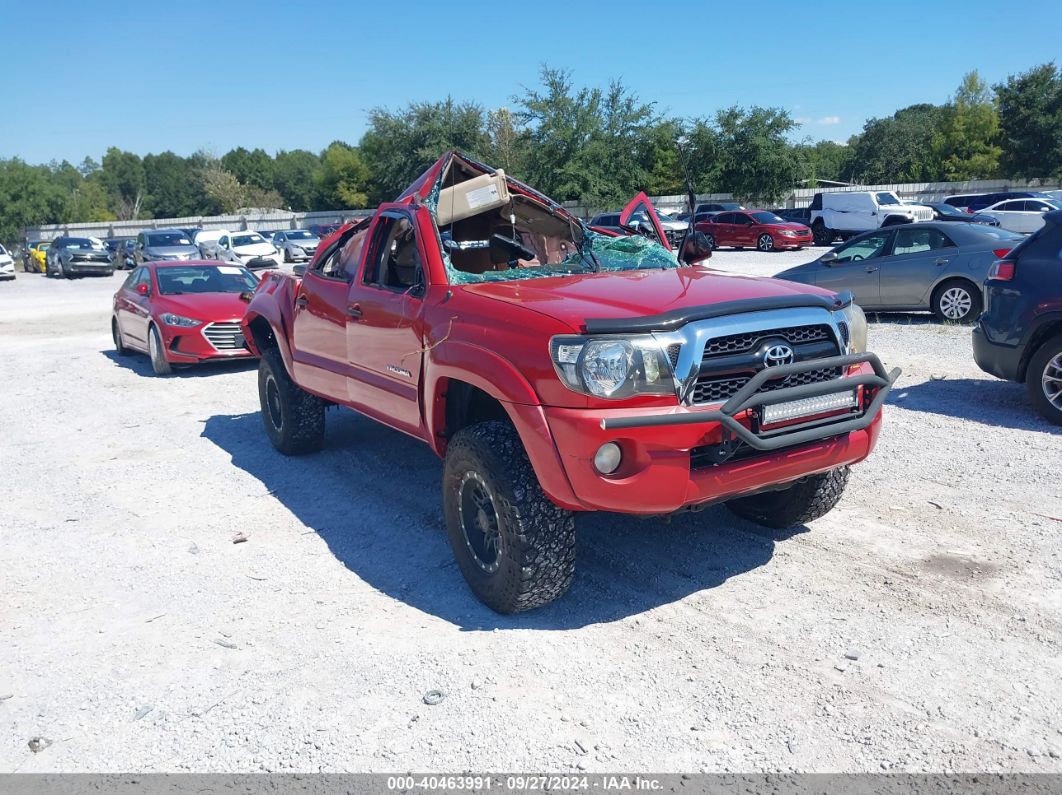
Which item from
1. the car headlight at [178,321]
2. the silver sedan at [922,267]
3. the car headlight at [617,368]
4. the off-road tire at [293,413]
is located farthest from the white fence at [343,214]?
the car headlight at [617,368]

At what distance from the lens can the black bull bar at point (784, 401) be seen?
3594mm

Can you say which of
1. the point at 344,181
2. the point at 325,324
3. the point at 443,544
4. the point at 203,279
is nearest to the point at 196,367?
the point at 203,279

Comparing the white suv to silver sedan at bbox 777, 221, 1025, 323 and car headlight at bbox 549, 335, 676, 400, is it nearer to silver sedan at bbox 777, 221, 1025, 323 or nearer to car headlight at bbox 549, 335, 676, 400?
silver sedan at bbox 777, 221, 1025, 323

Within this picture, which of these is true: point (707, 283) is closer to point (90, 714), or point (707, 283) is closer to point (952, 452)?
point (952, 452)

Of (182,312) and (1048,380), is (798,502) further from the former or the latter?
(182,312)

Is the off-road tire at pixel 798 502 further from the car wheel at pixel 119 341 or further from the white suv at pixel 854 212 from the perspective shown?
the white suv at pixel 854 212

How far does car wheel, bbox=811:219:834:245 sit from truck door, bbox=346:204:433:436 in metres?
30.6

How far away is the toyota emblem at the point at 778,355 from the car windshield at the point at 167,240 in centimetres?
3171

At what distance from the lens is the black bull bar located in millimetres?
3594

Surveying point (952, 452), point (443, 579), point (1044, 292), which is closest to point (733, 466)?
point (443, 579)

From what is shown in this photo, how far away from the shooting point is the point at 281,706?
138 inches

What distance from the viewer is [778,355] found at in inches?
154

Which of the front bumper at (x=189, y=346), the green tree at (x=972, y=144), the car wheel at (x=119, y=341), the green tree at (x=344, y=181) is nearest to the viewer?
the front bumper at (x=189, y=346)

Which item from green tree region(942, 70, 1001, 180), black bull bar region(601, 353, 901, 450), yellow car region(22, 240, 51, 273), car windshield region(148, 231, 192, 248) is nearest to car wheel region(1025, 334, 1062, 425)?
black bull bar region(601, 353, 901, 450)
